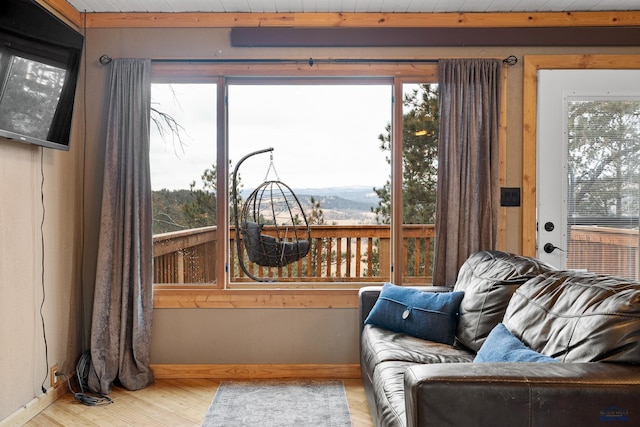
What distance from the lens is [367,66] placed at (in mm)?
3535

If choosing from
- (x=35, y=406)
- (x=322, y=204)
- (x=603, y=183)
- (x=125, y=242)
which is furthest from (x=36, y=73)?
(x=603, y=183)

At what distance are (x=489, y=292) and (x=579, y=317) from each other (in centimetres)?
75

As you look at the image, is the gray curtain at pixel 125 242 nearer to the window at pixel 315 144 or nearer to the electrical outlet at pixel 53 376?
the electrical outlet at pixel 53 376

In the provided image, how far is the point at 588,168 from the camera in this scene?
3.45 m

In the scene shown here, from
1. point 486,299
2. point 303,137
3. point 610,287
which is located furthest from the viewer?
point 303,137

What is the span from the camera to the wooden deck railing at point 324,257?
143 inches

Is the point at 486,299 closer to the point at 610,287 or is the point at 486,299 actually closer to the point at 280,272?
the point at 610,287

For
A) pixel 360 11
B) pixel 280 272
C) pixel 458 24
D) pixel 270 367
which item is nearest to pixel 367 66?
pixel 360 11

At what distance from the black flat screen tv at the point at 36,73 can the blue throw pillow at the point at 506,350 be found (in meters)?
2.44

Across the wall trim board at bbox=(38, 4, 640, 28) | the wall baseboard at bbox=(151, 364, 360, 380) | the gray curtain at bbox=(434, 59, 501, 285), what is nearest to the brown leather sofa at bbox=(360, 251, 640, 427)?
the gray curtain at bbox=(434, 59, 501, 285)

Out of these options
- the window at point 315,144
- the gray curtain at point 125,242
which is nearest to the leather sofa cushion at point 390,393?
the window at point 315,144

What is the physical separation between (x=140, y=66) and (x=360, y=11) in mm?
1540

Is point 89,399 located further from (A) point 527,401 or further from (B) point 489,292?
(A) point 527,401

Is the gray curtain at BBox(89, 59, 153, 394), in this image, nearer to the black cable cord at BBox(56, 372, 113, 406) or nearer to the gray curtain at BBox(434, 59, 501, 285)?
the black cable cord at BBox(56, 372, 113, 406)
